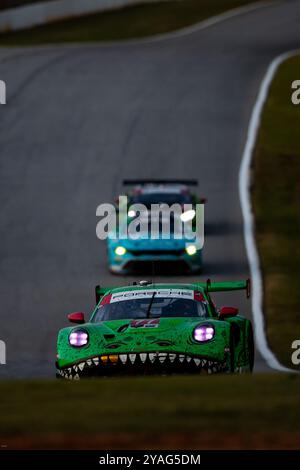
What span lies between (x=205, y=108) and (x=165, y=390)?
91.1ft

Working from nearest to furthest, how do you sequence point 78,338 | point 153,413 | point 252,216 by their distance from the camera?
point 153,413
point 78,338
point 252,216

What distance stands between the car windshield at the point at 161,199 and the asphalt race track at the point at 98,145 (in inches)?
39.5

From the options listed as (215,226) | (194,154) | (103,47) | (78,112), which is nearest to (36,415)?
(215,226)

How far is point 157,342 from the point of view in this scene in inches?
512

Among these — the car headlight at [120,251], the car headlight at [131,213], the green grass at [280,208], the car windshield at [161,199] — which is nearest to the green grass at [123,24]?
the green grass at [280,208]

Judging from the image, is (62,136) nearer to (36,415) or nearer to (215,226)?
(215,226)

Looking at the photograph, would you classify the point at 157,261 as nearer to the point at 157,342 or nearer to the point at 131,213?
the point at 131,213

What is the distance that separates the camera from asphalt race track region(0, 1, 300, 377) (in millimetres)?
22203

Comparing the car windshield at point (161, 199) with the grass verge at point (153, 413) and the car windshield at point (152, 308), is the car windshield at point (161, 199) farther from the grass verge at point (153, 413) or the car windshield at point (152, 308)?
the grass verge at point (153, 413)

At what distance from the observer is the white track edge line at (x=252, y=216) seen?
17875mm

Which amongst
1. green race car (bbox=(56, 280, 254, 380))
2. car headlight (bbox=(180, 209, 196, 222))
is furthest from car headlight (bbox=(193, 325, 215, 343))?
car headlight (bbox=(180, 209, 196, 222))

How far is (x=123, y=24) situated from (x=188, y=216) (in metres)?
25.8

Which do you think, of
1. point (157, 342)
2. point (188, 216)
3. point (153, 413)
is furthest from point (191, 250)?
point (153, 413)

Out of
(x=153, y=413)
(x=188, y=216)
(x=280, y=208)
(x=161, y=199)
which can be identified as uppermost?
(x=280, y=208)
